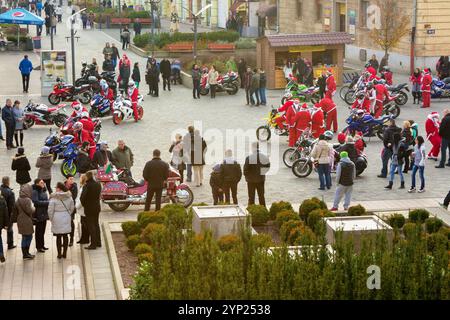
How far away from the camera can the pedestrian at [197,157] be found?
23.1 meters

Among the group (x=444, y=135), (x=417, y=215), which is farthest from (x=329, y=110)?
(x=417, y=215)

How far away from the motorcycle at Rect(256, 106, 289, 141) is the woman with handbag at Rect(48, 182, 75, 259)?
38.5ft

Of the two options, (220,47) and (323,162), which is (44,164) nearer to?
(323,162)

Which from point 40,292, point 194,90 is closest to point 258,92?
point 194,90

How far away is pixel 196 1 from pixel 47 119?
5274 centimetres

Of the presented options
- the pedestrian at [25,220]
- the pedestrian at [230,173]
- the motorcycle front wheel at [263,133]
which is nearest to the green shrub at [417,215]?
the pedestrian at [230,173]

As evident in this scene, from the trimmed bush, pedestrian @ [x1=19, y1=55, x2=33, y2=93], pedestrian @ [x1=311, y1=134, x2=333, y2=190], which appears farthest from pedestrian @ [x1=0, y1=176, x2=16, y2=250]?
pedestrian @ [x1=19, y1=55, x2=33, y2=93]

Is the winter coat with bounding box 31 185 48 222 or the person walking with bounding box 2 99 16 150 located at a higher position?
the person walking with bounding box 2 99 16 150

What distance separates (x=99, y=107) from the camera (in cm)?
3222

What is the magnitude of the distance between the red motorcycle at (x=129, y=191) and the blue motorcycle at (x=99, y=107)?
37.2ft

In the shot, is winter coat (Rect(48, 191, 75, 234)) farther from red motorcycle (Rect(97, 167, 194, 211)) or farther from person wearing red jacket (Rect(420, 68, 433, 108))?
person wearing red jacket (Rect(420, 68, 433, 108))

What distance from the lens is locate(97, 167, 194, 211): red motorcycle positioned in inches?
807

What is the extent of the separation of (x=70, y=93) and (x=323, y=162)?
15.1 meters

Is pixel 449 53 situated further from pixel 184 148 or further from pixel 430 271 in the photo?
pixel 430 271
